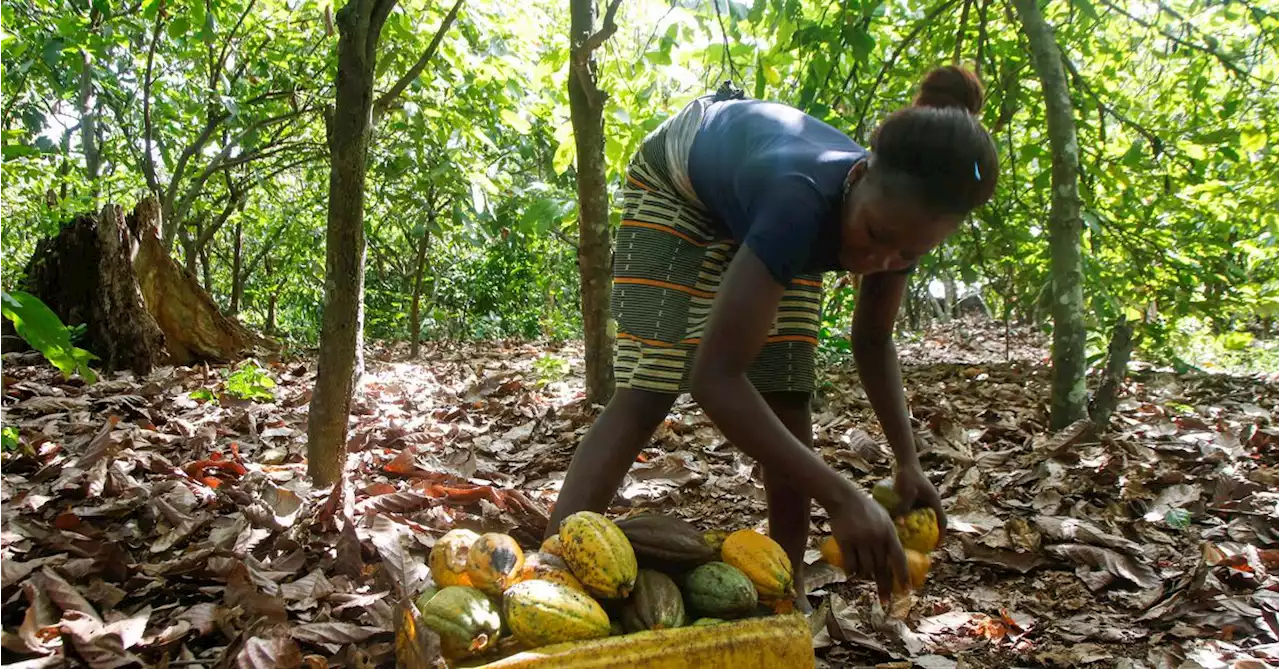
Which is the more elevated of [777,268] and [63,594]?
[777,268]

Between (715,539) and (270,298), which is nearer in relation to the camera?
(715,539)

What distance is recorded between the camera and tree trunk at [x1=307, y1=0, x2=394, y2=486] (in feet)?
7.66

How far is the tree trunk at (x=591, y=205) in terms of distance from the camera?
377 cm

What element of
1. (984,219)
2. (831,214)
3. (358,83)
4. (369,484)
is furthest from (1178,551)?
(358,83)

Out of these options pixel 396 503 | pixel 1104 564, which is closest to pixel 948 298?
pixel 1104 564

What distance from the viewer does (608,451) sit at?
6.36 ft

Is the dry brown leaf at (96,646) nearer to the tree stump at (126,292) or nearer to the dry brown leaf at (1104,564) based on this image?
the dry brown leaf at (1104,564)

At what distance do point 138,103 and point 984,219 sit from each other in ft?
20.5

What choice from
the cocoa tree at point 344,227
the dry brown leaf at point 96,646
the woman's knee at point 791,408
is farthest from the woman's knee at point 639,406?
the dry brown leaf at point 96,646

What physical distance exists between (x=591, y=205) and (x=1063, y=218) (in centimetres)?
196

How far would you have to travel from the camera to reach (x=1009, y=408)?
424 cm

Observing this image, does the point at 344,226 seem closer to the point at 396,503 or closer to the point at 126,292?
the point at 396,503

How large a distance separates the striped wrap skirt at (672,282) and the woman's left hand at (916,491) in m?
0.36

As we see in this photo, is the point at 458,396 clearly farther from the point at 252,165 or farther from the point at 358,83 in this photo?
the point at 252,165
